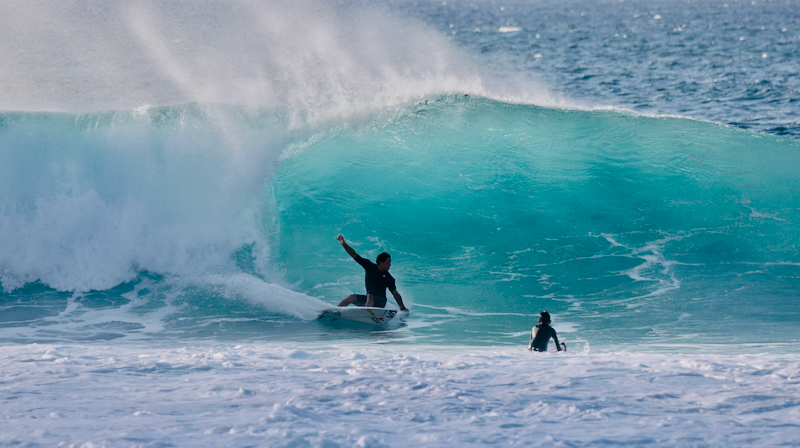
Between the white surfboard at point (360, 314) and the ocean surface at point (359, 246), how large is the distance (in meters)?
0.13

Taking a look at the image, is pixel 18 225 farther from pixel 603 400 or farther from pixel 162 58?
pixel 603 400

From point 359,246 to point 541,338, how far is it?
4.26 meters

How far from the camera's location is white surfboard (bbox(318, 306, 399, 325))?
7.37 meters

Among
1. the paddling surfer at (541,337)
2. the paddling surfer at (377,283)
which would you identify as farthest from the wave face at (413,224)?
the paddling surfer at (541,337)

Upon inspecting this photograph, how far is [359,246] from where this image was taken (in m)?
9.90

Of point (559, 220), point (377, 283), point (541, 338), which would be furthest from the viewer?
point (559, 220)

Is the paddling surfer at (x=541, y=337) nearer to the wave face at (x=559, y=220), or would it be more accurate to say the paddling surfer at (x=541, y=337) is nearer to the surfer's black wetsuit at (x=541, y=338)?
the surfer's black wetsuit at (x=541, y=338)

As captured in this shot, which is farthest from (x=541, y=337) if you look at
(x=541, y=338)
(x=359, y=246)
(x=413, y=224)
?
(x=413, y=224)

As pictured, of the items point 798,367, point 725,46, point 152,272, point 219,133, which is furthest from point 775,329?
point 725,46

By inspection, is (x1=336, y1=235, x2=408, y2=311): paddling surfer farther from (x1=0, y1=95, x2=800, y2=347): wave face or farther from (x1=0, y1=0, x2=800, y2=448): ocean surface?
(x1=0, y1=95, x2=800, y2=347): wave face

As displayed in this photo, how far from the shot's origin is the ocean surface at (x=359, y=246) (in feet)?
12.6

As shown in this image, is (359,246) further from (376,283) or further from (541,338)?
(541,338)

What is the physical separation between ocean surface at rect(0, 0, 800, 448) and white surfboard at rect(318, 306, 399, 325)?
131 mm

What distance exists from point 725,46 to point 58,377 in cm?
4519
